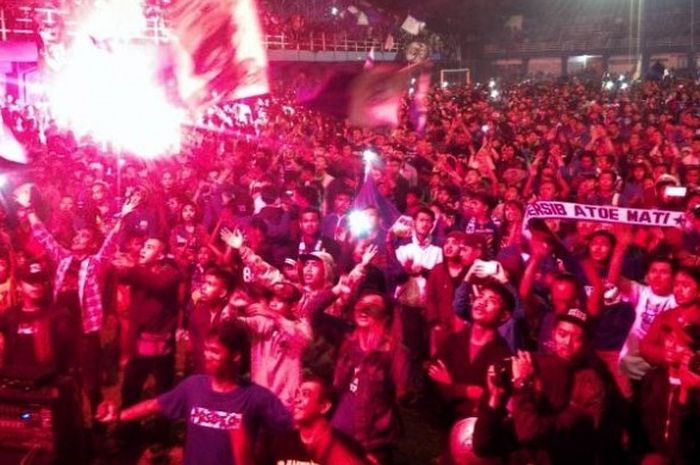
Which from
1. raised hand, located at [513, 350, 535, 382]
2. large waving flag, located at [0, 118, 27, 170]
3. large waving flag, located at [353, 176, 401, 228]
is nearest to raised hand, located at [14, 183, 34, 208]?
large waving flag, located at [0, 118, 27, 170]

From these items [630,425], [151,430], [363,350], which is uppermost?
[363,350]

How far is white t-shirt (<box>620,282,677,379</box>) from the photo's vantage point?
17.5 ft

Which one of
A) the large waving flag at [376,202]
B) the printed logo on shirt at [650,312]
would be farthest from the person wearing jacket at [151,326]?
the printed logo on shirt at [650,312]

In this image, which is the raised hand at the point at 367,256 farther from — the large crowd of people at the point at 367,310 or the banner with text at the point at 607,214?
the banner with text at the point at 607,214

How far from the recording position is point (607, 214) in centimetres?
607

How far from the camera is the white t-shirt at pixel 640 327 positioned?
209 inches

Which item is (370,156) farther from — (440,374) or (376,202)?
(440,374)

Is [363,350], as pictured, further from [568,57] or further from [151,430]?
[568,57]

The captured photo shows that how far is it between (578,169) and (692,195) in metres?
3.79

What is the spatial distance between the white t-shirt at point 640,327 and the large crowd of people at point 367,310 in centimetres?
1

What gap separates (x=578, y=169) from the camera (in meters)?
11.1

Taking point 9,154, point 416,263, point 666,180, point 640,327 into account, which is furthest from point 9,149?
point 640,327

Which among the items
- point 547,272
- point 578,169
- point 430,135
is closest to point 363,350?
point 547,272

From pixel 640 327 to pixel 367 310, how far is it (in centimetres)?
190
